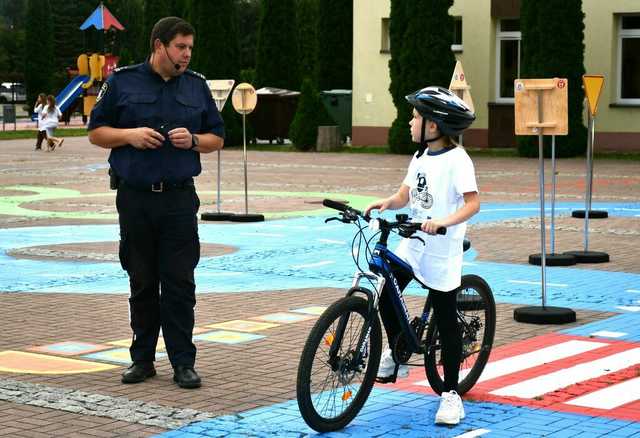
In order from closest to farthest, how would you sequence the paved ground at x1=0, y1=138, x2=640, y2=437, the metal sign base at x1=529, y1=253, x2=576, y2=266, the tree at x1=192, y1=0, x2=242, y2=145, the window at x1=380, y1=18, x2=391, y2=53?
1. the paved ground at x1=0, y1=138, x2=640, y2=437
2. the metal sign base at x1=529, y1=253, x2=576, y2=266
3. the window at x1=380, y1=18, x2=391, y2=53
4. the tree at x1=192, y1=0, x2=242, y2=145

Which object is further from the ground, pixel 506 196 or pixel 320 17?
pixel 320 17

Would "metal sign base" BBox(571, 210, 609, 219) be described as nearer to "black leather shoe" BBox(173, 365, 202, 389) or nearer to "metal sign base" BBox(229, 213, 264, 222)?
"metal sign base" BBox(229, 213, 264, 222)

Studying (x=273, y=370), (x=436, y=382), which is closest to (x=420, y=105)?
(x=436, y=382)

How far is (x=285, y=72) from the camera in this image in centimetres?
4488

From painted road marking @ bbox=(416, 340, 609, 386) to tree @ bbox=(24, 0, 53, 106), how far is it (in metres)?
67.9

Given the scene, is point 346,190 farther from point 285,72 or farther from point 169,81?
point 285,72

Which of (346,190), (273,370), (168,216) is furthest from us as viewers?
(346,190)

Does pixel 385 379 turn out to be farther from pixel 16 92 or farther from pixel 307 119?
pixel 16 92

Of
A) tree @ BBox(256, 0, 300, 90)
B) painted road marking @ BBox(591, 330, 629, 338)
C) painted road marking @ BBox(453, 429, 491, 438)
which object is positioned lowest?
painted road marking @ BBox(591, 330, 629, 338)

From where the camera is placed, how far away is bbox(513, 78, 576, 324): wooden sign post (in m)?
9.96

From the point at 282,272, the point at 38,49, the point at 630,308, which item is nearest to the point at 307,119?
the point at 282,272

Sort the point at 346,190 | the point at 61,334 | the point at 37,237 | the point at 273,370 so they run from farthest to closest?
the point at 346,190
the point at 37,237
the point at 61,334
the point at 273,370

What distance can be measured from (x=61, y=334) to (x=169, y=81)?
2.53 metres

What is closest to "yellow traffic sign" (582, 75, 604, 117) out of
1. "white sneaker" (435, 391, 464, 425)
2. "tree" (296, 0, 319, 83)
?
"white sneaker" (435, 391, 464, 425)
